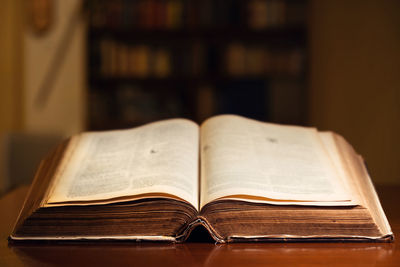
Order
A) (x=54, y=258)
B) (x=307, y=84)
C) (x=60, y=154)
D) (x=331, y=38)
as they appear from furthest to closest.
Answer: (x=307, y=84), (x=331, y=38), (x=60, y=154), (x=54, y=258)

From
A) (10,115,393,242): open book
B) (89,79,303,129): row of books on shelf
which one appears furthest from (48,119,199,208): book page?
(89,79,303,129): row of books on shelf

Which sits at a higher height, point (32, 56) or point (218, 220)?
point (218, 220)

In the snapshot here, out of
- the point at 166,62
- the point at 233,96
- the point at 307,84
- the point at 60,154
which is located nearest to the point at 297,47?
the point at 307,84

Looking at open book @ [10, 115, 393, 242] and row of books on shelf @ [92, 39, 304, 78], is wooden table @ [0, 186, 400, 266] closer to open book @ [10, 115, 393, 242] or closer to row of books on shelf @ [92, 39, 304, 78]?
open book @ [10, 115, 393, 242]

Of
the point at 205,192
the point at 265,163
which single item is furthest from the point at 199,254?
the point at 265,163

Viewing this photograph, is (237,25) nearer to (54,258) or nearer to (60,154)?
(60,154)

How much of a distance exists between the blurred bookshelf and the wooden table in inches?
→ 112

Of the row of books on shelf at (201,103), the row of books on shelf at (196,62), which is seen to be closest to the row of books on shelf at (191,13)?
the row of books on shelf at (196,62)

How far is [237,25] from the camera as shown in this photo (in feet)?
11.3

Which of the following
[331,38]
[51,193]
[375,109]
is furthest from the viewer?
[331,38]

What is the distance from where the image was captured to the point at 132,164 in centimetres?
77

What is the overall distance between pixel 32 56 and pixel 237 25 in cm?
143

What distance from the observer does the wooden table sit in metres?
0.58

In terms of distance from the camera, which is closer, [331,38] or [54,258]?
[54,258]
